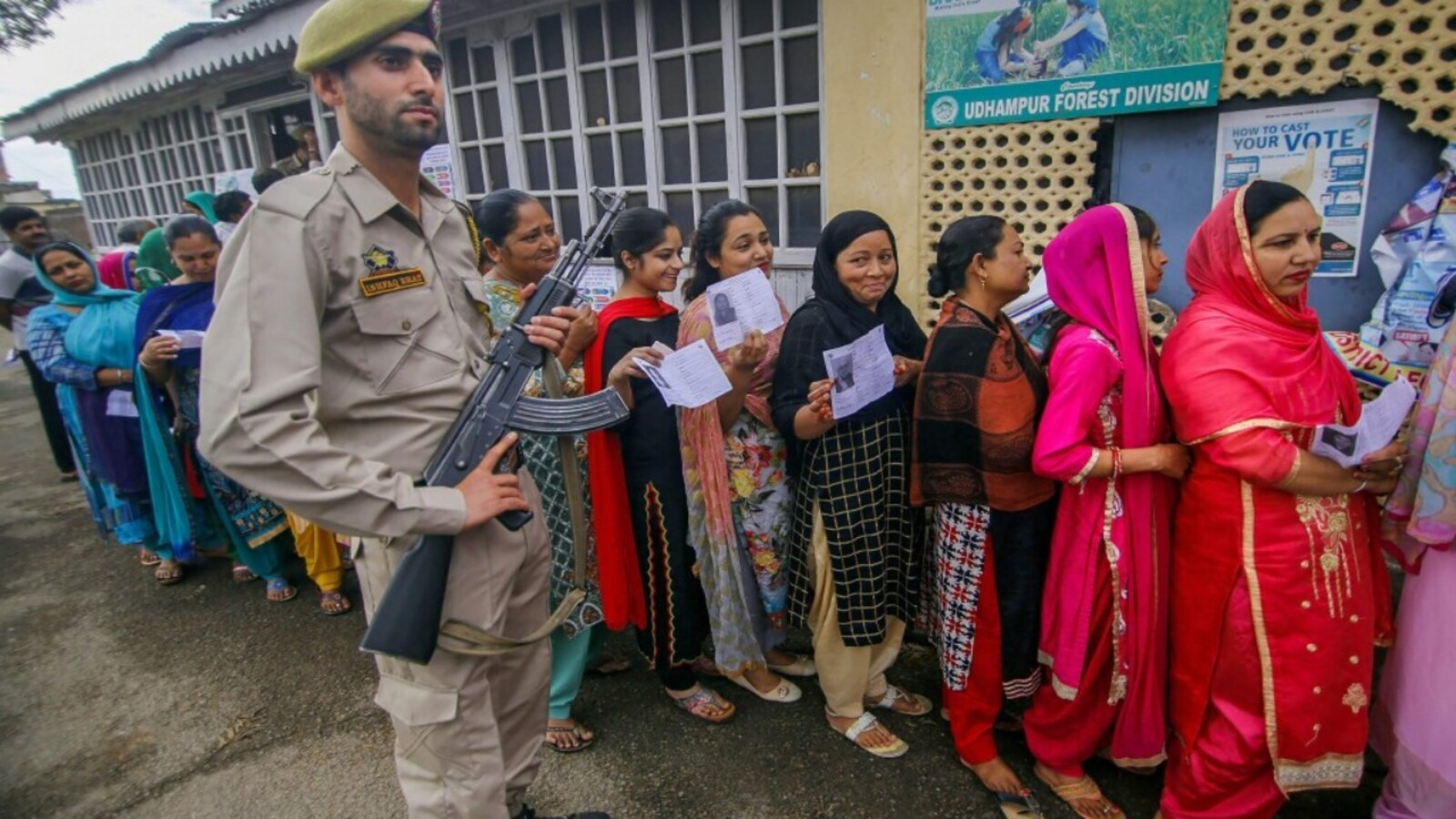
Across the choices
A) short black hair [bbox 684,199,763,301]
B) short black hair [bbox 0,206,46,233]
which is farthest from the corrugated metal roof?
short black hair [bbox 684,199,763,301]

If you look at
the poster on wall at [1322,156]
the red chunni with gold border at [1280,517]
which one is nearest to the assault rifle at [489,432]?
the red chunni with gold border at [1280,517]

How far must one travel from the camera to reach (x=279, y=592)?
4.04 meters

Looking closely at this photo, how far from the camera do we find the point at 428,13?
1.63 m

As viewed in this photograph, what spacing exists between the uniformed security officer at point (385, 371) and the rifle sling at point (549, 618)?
3 cm

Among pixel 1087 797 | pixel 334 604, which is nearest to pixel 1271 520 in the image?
pixel 1087 797

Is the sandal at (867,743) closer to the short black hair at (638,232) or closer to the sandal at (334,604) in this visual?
the short black hair at (638,232)

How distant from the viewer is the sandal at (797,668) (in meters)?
3.02

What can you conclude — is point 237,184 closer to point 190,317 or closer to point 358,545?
point 190,317

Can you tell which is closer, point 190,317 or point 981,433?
point 981,433

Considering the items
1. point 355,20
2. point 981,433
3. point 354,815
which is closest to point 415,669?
point 354,815

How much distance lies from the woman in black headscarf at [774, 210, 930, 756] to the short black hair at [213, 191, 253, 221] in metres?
5.01

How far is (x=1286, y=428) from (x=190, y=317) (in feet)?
14.8

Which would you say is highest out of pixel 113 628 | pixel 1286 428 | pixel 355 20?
pixel 355 20

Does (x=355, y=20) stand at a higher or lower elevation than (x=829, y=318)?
higher
